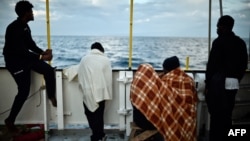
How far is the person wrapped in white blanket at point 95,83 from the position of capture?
112 inches

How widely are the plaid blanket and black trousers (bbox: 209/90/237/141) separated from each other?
0.23m

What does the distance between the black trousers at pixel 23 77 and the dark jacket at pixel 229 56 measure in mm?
1769

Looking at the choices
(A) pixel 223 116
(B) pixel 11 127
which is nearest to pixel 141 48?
(B) pixel 11 127

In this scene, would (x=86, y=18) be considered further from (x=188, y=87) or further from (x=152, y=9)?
(x=188, y=87)

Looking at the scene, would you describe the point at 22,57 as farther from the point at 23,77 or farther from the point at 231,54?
the point at 231,54

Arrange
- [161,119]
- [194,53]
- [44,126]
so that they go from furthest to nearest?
[194,53] → [44,126] → [161,119]

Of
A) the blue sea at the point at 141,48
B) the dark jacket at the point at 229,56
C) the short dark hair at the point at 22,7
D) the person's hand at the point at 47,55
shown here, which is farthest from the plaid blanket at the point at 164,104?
the blue sea at the point at 141,48

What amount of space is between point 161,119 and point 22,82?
61.6 inches

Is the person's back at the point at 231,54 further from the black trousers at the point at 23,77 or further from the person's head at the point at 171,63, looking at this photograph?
the black trousers at the point at 23,77

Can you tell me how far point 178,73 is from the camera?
8.85 ft

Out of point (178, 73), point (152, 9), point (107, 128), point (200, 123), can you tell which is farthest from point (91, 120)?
point (152, 9)

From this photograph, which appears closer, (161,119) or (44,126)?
(161,119)

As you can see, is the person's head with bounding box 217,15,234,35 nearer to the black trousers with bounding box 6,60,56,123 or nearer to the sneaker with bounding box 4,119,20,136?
the black trousers with bounding box 6,60,56,123

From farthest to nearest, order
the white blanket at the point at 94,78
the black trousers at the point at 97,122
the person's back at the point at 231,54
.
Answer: the black trousers at the point at 97,122, the white blanket at the point at 94,78, the person's back at the point at 231,54
